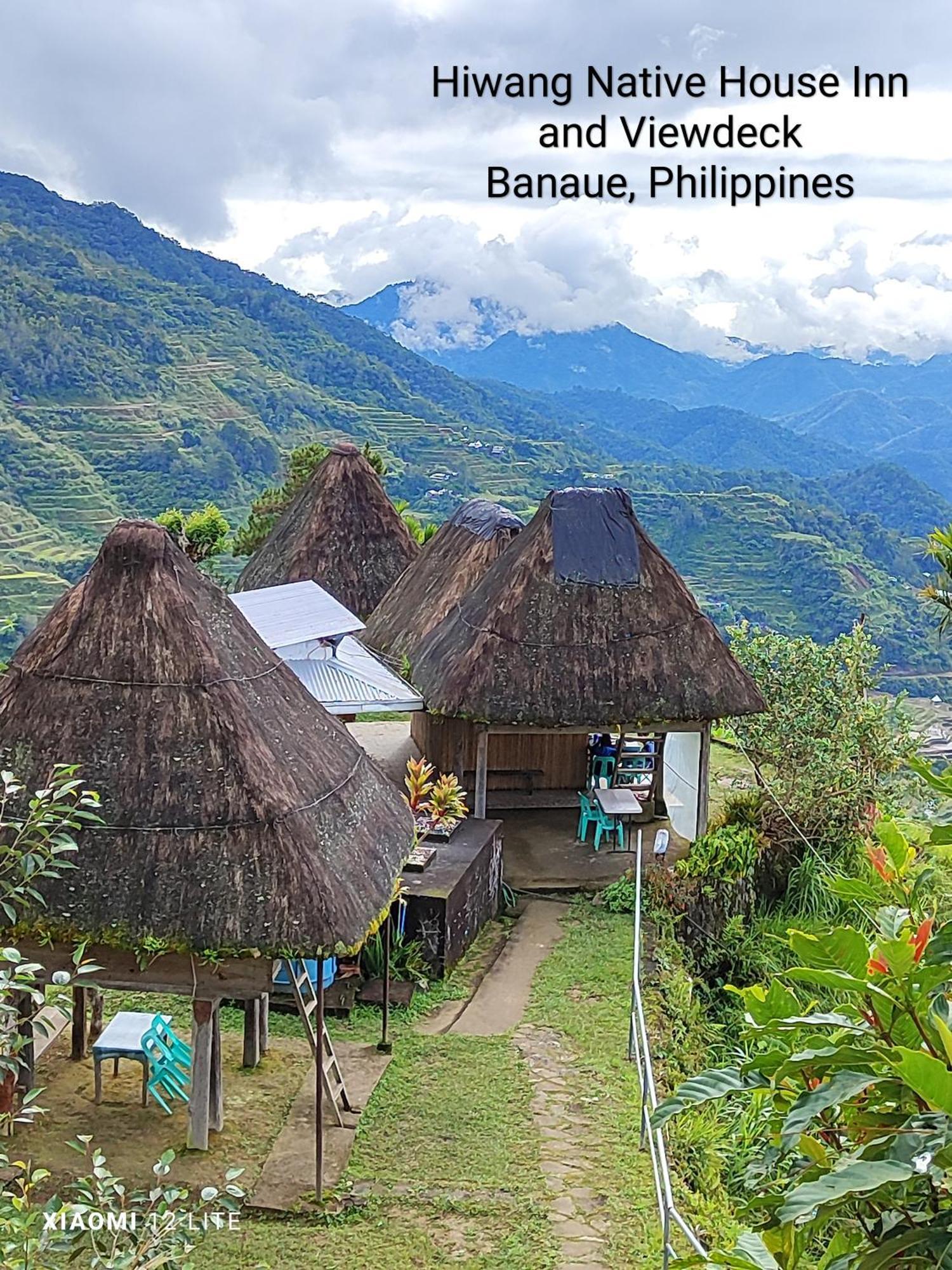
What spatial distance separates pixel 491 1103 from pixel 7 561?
1475 inches

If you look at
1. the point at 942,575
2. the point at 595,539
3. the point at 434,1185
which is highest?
the point at 595,539

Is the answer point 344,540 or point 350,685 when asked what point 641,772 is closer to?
point 350,685

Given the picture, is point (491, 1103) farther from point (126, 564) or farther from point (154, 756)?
point (126, 564)

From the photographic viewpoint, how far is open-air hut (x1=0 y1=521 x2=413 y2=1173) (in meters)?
7.67

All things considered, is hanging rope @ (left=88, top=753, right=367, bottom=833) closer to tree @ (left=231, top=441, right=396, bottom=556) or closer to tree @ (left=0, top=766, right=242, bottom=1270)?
tree @ (left=0, top=766, right=242, bottom=1270)

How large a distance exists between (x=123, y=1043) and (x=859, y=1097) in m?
6.23

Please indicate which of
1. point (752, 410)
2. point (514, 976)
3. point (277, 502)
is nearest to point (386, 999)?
point (514, 976)

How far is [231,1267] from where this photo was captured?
272 inches

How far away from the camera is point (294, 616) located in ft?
41.5

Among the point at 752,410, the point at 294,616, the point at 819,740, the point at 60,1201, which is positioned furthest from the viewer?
the point at 752,410

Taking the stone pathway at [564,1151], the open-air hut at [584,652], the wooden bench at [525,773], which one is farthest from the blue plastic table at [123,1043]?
the wooden bench at [525,773]

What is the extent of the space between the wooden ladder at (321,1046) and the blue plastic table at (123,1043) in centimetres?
100

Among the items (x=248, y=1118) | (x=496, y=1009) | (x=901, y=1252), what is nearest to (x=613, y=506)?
(x=496, y=1009)

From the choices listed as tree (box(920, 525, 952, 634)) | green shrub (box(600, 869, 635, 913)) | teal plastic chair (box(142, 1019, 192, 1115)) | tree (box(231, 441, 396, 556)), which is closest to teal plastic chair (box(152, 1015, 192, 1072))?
teal plastic chair (box(142, 1019, 192, 1115))
